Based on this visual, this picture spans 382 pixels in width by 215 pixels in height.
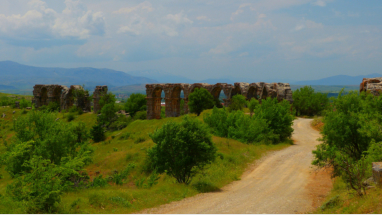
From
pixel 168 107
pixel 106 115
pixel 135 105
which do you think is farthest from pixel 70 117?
pixel 168 107

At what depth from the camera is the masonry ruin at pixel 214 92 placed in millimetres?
38194

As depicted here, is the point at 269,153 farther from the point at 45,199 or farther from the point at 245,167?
the point at 45,199

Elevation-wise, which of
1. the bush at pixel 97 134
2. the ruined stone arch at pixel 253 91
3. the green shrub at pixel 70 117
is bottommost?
the bush at pixel 97 134

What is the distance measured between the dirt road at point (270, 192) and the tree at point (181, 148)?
1686 mm

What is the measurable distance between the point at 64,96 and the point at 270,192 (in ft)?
153

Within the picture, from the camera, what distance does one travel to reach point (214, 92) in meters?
41.7

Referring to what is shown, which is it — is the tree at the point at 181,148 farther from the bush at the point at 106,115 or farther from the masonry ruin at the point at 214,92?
the bush at the point at 106,115

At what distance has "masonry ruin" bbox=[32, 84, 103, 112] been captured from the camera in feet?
164

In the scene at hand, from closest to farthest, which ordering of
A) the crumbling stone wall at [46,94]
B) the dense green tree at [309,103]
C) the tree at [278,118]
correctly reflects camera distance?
1. the tree at [278,118]
2. the dense green tree at [309,103]
3. the crumbling stone wall at [46,94]

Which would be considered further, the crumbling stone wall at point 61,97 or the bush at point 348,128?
the crumbling stone wall at point 61,97

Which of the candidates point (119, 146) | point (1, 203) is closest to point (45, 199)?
point (1, 203)

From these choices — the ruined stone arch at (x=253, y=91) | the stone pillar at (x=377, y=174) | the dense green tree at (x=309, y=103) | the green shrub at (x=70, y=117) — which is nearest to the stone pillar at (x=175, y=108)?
the ruined stone arch at (x=253, y=91)

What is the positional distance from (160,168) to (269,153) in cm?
961

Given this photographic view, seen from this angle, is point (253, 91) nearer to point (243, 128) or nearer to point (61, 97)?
point (243, 128)
